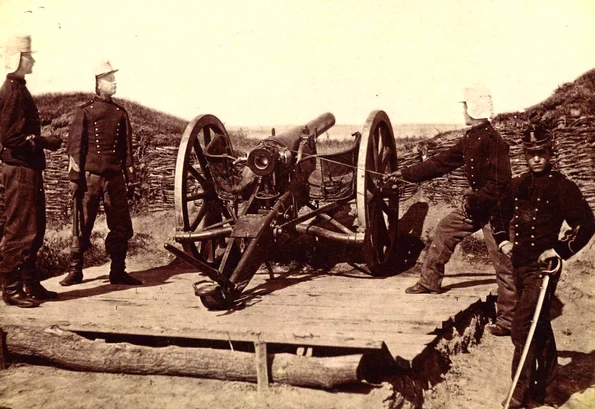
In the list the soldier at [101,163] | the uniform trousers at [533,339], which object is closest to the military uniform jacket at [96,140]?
the soldier at [101,163]

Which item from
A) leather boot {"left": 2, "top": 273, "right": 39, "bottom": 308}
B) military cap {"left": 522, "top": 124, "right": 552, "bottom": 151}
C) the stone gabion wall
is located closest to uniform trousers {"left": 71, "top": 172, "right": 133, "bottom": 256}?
leather boot {"left": 2, "top": 273, "right": 39, "bottom": 308}

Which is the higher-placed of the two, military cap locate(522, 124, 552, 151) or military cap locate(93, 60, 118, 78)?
military cap locate(93, 60, 118, 78)

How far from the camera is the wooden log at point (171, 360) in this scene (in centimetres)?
448

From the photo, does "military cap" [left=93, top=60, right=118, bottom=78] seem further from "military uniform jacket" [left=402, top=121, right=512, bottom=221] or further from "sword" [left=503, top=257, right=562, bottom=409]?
"sword" [left=503, top=257, right=562, bottom=409]

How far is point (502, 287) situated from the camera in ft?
18.6

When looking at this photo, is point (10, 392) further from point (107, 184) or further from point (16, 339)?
point (107, 184)

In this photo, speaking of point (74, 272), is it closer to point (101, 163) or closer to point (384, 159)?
point (101, 163)

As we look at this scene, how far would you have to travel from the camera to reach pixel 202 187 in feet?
24.1

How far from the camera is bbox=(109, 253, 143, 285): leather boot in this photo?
688cm

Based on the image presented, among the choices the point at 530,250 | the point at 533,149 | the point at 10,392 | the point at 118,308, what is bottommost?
the point at 10,392

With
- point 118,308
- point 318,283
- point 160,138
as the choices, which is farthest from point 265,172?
point 160,138

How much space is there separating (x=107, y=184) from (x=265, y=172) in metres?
1.68

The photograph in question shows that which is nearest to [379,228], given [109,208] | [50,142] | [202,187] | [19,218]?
[202,187]

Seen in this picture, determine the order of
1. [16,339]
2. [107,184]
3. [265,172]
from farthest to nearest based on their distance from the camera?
1. [107,184]
2. [265,172]
3. [16,339]
